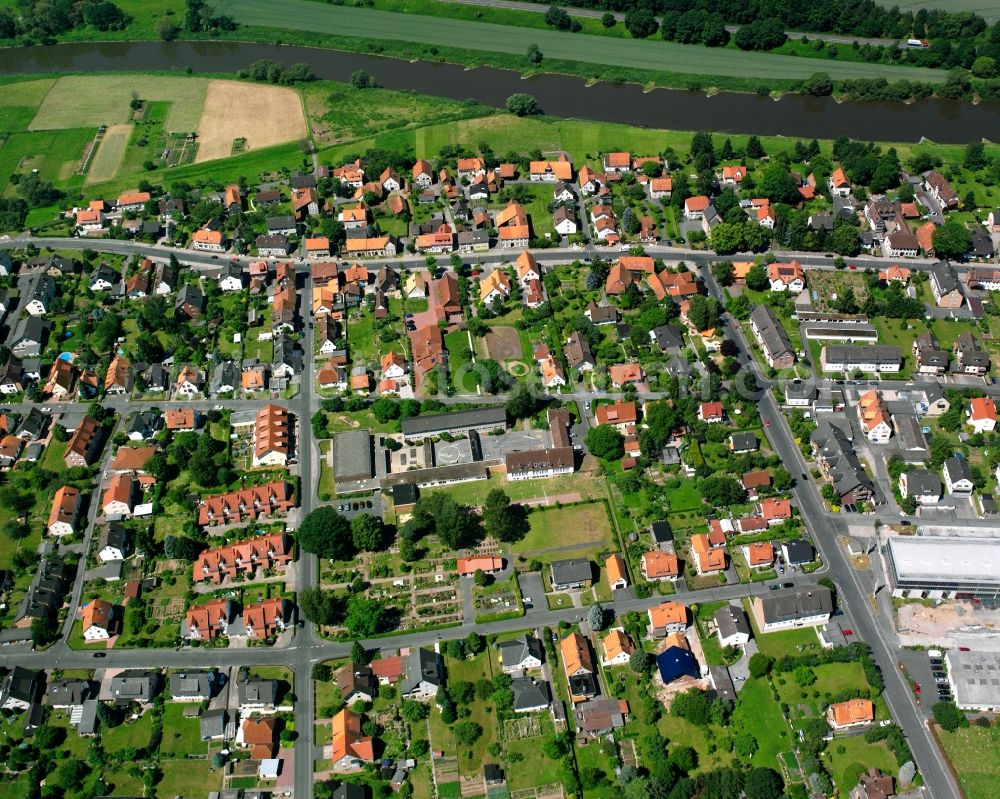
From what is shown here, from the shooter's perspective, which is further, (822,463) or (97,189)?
(97,189)

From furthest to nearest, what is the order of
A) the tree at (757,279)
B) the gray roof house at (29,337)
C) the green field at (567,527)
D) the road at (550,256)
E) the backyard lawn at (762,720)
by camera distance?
the road at (550,256) → the tree at (757,279) → the gray roof house at (29,337) → the green field at (567,527) → the backyard lawn at (762,720)

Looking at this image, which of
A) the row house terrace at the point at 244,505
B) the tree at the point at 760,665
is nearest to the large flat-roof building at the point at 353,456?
the row house terrace at the point at 244,505

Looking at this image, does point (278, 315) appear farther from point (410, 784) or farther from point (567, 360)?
point (410, 784)

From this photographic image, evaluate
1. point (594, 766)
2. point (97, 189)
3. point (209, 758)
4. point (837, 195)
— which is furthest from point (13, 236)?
point (837, 195)

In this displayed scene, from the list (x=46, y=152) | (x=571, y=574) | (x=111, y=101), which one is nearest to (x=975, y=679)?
(x=571, y=574)

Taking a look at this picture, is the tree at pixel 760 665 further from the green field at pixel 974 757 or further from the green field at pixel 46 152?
the green field at pixel 46 152

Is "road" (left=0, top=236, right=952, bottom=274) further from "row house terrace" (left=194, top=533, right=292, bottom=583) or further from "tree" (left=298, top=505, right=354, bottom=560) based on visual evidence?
"row house terrace" (left=194, top=533, right=292, bottom=583)
